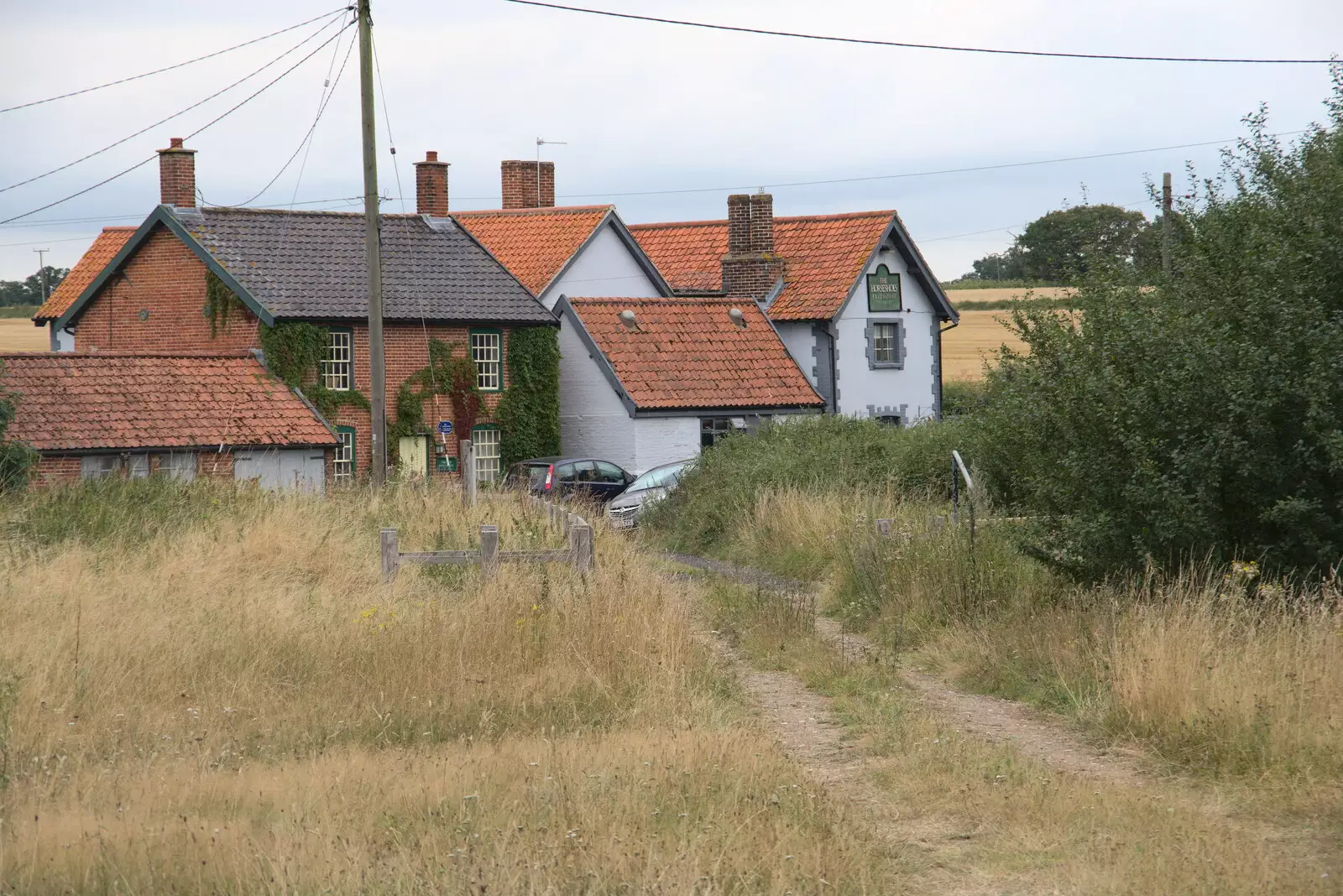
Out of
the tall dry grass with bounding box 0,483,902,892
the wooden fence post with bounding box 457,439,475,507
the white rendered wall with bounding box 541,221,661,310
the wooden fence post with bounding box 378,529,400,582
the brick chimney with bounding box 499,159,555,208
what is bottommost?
the tall dry grass with bounding box 0,483,902,892

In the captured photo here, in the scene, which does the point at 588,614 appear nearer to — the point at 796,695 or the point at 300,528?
the point at 796,695

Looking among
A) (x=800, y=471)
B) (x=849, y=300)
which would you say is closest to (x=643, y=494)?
(x=800, y=471)

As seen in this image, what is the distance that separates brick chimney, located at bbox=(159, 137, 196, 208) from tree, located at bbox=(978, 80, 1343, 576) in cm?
2788

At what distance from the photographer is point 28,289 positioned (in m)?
118

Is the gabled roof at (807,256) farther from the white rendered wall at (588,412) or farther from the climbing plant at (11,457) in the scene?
the climbing plant at (11,457)

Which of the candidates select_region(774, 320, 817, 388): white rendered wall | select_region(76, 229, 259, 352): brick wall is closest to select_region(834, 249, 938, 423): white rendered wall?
select_region(774, 320, 817, 388): white rendered wall

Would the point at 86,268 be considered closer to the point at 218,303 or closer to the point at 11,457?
the point at 218,303

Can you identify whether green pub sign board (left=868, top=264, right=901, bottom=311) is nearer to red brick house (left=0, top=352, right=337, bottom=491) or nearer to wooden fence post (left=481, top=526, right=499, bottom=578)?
red brick house (left=0, top=352, right=337, bottom=491)

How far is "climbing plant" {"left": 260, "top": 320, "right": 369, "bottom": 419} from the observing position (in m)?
33.3

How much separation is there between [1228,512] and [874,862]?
6.30m

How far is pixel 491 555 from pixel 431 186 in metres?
27.7

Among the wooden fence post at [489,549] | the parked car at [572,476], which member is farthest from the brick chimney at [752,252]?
the wooden fence post at [489,549]

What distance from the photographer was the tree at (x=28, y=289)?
114438mm

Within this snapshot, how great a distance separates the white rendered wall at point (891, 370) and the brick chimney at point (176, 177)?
16997 millimetres
